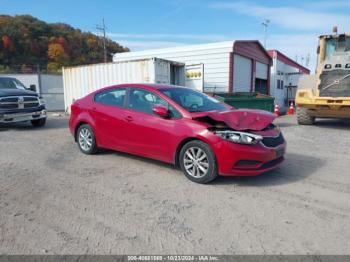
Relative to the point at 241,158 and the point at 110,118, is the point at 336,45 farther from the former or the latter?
the point at 110,118

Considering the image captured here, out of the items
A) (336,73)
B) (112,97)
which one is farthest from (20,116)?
(336,73)

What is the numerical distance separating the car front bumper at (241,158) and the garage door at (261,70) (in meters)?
19.3

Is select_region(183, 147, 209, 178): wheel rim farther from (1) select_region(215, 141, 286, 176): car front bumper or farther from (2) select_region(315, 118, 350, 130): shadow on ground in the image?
(2) select_region(315, 118, 350, 130): shadow on ground

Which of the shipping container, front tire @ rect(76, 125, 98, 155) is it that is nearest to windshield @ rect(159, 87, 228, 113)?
front tire @ rect(76, 125, 98, 155)

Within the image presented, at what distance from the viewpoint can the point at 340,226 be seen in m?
3.29

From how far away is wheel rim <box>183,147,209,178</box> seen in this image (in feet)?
15.0

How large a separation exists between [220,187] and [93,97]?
341cm

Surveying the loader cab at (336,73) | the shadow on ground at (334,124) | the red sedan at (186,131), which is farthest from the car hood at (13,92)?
the shadow on ground at (334,124)

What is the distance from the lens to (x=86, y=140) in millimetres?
6438

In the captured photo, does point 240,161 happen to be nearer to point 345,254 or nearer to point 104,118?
point 345,254

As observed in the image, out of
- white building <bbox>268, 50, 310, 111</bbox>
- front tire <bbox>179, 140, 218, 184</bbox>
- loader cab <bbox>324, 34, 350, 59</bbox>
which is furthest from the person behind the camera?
white building <bbox>268, 50, 310, 111</bbox>

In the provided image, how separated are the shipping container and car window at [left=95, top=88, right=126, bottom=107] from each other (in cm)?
608

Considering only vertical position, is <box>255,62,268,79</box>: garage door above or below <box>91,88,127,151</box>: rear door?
above

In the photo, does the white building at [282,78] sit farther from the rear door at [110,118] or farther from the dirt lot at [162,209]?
the dirt lot at [162,209]
